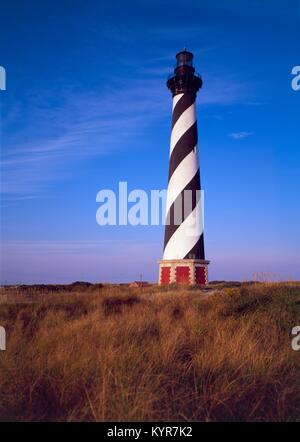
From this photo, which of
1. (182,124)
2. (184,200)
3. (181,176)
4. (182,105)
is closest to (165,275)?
(184,200)

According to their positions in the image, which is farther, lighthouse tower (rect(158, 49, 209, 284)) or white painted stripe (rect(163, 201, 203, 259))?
white painted stripe (rect(163, 201, 203, 259))

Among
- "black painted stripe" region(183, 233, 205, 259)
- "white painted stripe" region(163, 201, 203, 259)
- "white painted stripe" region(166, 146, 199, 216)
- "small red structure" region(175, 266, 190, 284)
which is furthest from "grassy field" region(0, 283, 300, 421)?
"white painted stripe" region(166, 146, 199, 216)

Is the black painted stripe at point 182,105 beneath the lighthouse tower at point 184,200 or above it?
above

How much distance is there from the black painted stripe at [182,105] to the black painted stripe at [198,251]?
7.65 metres

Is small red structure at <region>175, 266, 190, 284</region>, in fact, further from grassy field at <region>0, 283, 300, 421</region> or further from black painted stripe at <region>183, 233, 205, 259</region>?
grassy field at <region>0, 283, 300, 421</region>

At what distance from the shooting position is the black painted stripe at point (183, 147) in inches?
727

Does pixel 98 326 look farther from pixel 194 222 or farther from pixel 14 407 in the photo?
pixel 194 222

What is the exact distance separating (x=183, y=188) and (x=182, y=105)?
5.48 metres

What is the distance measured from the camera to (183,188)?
18109 millimetres

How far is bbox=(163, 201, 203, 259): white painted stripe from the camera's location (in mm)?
17578

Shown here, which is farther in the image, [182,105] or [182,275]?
[182,105]
